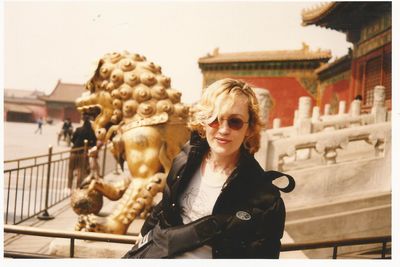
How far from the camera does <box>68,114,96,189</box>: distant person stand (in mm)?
1860

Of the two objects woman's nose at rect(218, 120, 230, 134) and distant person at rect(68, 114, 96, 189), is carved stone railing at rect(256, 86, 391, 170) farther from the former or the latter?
woman's nose at rect(218, 120, 230, 134)

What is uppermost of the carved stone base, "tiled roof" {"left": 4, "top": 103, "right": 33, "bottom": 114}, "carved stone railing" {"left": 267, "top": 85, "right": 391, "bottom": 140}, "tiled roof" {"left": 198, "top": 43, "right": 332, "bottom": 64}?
"tiled roof" {"left": 198, "top": 43, "right": 332, "bottom": 64}

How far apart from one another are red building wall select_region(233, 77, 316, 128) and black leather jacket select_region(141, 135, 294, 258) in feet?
4.94

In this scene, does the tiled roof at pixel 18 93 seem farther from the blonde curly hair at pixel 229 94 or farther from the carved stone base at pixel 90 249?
the blonde curly hair at pixel 229 94

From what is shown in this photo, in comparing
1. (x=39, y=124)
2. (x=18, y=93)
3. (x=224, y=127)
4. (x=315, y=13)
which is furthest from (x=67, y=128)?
(x=315, y=13)

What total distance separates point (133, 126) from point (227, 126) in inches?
29.9

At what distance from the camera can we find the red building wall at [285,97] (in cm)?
241

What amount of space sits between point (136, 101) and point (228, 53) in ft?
2.03

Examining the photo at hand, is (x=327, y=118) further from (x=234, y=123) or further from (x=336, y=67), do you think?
(x=234, y=123)

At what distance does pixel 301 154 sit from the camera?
2584 mm

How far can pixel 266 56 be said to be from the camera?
214cm

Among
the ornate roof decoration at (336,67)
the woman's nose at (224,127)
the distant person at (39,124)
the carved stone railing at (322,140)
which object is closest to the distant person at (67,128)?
the distant person at (39,124)

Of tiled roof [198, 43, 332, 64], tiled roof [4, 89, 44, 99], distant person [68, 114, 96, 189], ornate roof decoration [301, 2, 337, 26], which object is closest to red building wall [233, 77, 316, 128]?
tiled roof [198, 43, 332, 64]

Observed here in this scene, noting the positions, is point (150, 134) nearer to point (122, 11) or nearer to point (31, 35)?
point (122, 11)
